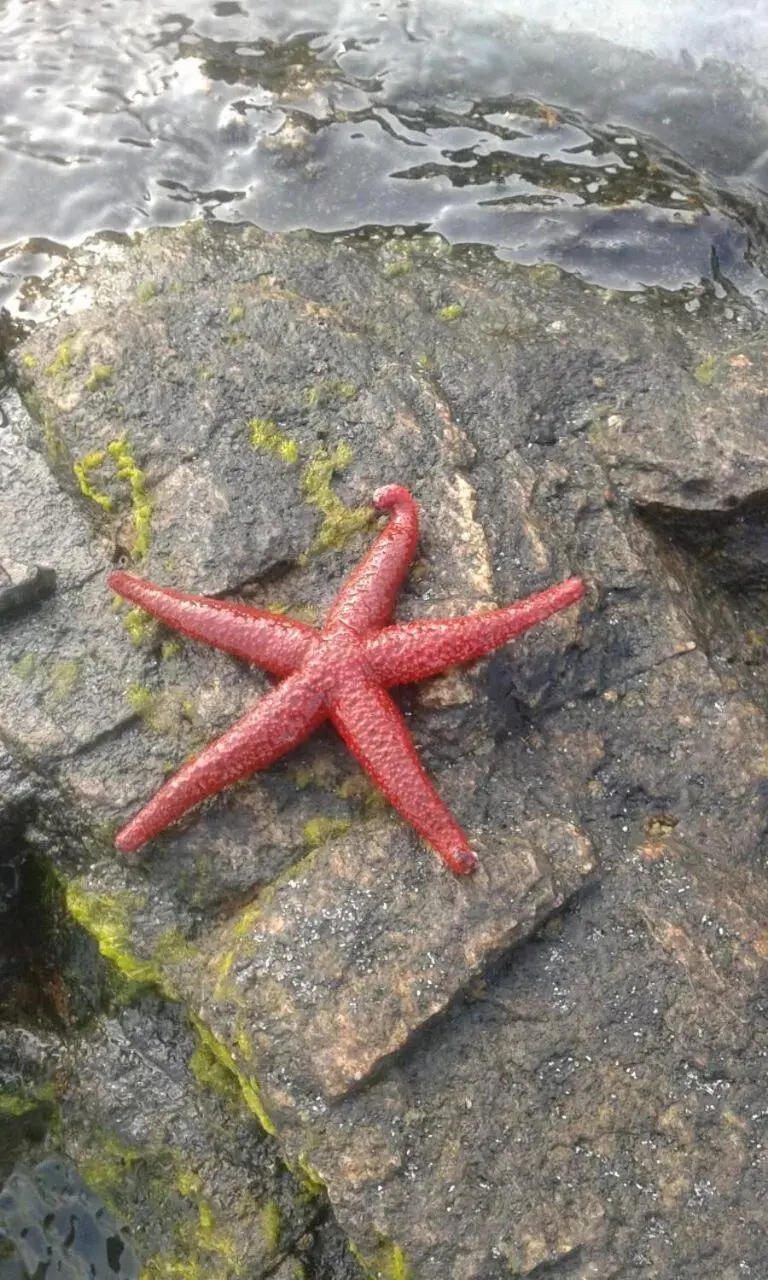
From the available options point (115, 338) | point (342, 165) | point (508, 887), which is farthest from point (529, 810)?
point (342, 165)

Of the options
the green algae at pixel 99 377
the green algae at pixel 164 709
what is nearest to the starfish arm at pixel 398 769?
the green algae at pixel 164 709

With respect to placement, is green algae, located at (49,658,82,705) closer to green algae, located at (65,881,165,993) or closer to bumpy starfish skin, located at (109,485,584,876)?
bumpy starfish skin, located at (109,485,584,876)

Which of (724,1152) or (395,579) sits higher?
(395,579)

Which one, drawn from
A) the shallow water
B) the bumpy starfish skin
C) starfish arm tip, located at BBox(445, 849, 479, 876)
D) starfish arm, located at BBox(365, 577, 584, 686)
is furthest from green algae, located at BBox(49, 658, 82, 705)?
the shallow water

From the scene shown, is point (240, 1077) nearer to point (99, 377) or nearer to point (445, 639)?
point (445, 639)

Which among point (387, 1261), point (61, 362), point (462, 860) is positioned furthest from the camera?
point (61, 362)

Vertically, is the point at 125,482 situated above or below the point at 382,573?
above

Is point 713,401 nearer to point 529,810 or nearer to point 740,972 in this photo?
point 529,810

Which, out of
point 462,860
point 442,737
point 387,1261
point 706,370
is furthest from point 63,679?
point 706,370
